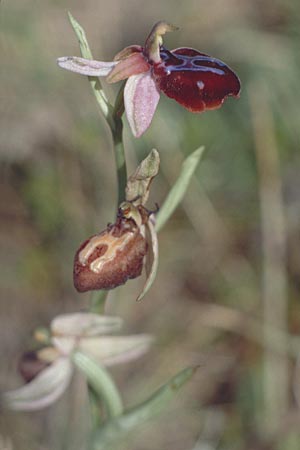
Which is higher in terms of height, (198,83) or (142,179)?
(198,83)

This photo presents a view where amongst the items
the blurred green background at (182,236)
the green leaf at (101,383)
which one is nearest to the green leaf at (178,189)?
the green leaf at (101,383)

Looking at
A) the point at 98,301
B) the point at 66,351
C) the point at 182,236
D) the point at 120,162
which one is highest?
the point at 120,162

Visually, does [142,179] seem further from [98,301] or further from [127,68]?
[98,301]

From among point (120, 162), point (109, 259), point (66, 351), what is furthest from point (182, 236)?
point (109, 259)

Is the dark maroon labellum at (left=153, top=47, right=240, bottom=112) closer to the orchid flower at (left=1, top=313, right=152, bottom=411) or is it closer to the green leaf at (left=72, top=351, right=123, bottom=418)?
the orchid flower at (left=1, top=313, right=152, bottom=411)

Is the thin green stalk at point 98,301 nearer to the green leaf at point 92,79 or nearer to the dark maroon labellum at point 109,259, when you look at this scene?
the dark maroon labellum at point 109,259

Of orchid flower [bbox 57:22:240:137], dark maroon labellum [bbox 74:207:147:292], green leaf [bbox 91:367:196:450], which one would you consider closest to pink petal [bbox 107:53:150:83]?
orchid flower [bbox 57:22:240:137]
